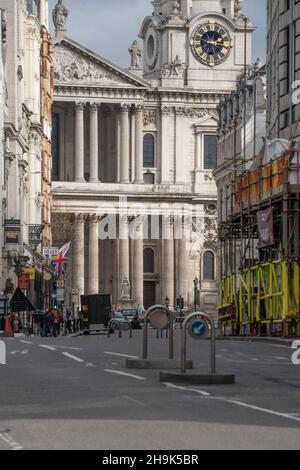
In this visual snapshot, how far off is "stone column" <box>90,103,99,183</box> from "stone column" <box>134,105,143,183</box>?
13.5 feet

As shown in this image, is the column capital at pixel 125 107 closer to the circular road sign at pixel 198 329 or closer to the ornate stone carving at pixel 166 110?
the ornate stone carving at pixel 166 110

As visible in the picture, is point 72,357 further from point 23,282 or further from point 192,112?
point 192,112

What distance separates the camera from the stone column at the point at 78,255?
550 feet

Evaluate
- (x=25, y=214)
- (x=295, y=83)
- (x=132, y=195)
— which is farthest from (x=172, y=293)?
(x=295, y=83)

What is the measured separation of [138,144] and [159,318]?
5688 inches

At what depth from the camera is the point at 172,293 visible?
172500 millimetres

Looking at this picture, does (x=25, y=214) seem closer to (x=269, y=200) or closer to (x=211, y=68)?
(x=269, y=200)

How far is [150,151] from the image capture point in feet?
586

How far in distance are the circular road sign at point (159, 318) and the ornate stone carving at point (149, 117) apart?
14776 centimetres

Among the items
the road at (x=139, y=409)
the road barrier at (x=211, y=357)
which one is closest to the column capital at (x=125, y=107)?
the road at (x=139, y=409)

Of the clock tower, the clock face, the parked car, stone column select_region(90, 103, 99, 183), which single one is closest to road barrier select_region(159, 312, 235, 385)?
the parked car

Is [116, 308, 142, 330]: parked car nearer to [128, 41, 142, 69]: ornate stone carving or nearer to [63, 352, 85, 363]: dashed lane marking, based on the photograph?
[128, 41, 142, 69]: ornate stone carving

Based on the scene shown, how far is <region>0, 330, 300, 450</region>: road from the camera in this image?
16.5m

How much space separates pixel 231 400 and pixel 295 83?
43.9 m
